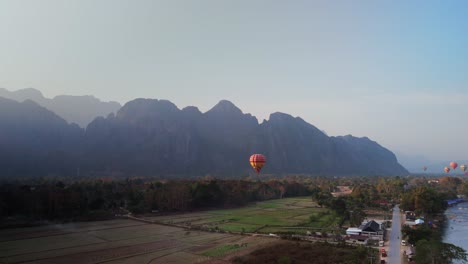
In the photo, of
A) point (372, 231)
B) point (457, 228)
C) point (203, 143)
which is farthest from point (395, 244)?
point (203, 143)

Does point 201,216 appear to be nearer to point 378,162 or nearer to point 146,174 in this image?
point 146,174

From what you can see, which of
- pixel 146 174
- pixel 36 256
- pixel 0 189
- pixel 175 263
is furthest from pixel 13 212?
pixel 146 174

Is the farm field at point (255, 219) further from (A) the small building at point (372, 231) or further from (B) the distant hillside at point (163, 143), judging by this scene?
(B) the distant hillside at point (163, 143)

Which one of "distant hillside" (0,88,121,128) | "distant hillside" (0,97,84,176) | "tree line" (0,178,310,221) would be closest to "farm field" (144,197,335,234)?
"tree line" (0,178,310,221)

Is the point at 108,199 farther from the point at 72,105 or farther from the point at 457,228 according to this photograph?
the point at 72,105

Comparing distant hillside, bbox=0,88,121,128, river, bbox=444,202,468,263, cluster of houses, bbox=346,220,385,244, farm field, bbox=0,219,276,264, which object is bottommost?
river, bbox=444,202,468,263

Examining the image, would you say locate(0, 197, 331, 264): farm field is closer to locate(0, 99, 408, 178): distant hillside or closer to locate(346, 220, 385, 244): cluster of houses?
locate(346, 220, 385, 244): cluster of houses
